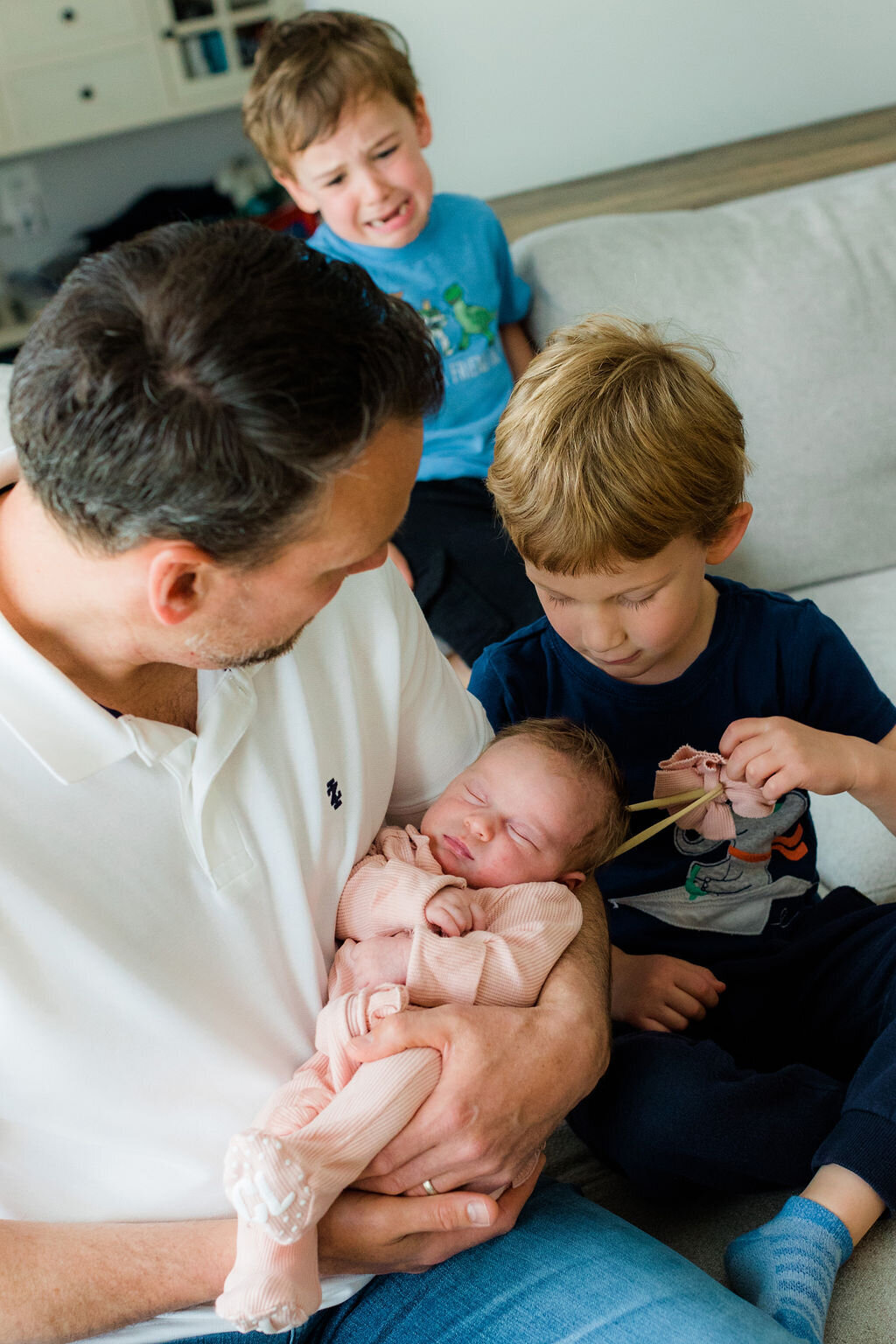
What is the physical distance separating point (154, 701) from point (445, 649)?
1.17 m

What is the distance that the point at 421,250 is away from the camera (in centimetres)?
251

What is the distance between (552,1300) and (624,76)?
3.89 metres

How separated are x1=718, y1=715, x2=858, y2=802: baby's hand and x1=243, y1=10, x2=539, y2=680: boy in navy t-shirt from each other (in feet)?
2.81

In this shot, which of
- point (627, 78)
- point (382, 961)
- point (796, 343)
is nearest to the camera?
point (382, 961)

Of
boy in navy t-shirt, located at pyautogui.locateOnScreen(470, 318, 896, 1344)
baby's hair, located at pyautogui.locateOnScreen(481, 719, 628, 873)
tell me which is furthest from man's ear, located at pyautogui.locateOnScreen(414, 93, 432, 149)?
baby's hair, located at pyautogui.locateOnScreen(481, 719, 628, 873)

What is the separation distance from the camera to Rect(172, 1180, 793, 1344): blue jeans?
3.35ft

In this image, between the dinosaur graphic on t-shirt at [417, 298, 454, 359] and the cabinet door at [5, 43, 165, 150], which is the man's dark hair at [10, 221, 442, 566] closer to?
the dinosaur graphic on t-shirt at [417, 298, 454, 359]

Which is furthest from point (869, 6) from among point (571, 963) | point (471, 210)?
point (571, 963)

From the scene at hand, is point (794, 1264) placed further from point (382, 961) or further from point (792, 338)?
point (792, 338)

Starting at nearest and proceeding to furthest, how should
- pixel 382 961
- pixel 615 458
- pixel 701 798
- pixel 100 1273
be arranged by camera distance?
pixel 100 1273 < pixel 382 961 < pixel 615 458 < pixel 701 798

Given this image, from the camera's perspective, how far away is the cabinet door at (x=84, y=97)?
13.1ft

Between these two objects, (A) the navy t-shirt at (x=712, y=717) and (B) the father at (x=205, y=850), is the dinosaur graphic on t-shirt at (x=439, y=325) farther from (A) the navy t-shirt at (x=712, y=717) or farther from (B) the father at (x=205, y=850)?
(B) the father at (x=205, y=850)

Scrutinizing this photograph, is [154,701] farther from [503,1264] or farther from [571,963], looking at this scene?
[503,1264]

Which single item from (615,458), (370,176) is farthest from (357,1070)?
(370,176)
